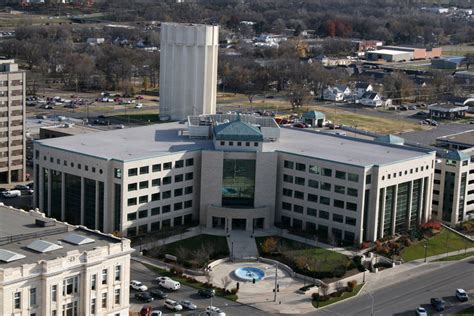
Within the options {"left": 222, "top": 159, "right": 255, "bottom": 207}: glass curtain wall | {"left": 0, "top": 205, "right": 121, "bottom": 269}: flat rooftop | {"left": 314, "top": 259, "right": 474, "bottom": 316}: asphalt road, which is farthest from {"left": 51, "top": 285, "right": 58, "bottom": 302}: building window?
{"left": 222, "top": 159, "right": 255, "bottom": 207}: glass curtain wall

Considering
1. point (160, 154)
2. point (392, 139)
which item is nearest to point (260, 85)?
point (392, 139)

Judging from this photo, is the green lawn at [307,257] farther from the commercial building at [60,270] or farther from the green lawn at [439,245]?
the commercial building at [60,270]

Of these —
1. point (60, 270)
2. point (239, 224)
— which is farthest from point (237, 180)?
point (60, 270)

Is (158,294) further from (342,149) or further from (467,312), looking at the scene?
(342,149)

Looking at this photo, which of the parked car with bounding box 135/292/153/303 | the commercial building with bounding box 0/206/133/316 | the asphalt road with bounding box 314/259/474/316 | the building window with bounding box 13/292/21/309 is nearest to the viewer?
the building window with bounding box 13/292/21/309

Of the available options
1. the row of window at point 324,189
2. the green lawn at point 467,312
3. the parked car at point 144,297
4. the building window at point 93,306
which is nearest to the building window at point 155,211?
the row of window at point 324,189

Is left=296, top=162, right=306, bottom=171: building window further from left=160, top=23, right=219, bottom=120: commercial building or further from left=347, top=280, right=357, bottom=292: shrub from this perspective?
left=160, top=23, right=219, bottom=120: commercial building
